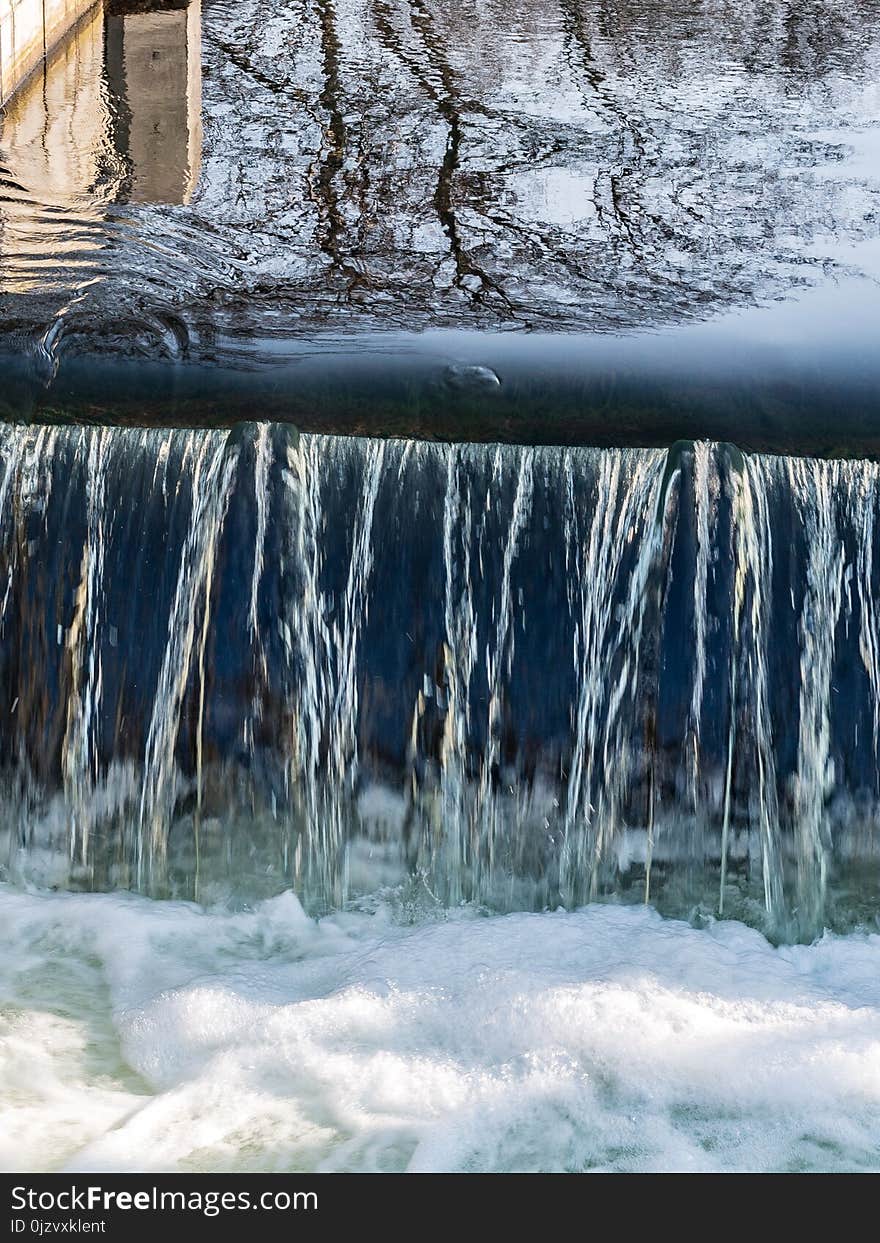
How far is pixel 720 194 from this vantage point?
5.48m

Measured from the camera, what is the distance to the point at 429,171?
566 cm

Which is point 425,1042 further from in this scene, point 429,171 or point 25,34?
point 25,34

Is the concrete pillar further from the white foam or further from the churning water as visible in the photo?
the white foam

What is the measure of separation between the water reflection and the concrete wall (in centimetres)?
11

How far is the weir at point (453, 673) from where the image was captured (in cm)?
407

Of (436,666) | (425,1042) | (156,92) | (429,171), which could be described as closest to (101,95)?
(156,92)

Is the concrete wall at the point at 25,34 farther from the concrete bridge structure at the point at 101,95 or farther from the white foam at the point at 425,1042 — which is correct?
the white foam at the point at 425,1042

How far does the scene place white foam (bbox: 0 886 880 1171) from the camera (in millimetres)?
3332

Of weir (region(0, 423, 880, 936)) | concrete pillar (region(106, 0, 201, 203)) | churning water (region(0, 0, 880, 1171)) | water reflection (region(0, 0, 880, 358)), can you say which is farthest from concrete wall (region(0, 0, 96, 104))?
weir (region(0, 423, 880, 936))

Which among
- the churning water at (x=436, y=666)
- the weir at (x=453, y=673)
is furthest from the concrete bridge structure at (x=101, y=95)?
the weir at (x=453, y=673)

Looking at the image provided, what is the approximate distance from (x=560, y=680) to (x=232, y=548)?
0.95m

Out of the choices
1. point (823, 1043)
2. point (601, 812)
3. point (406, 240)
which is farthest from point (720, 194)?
point (823, 1043)

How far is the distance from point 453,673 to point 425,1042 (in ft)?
3.26

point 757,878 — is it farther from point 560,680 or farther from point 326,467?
point 326,467
